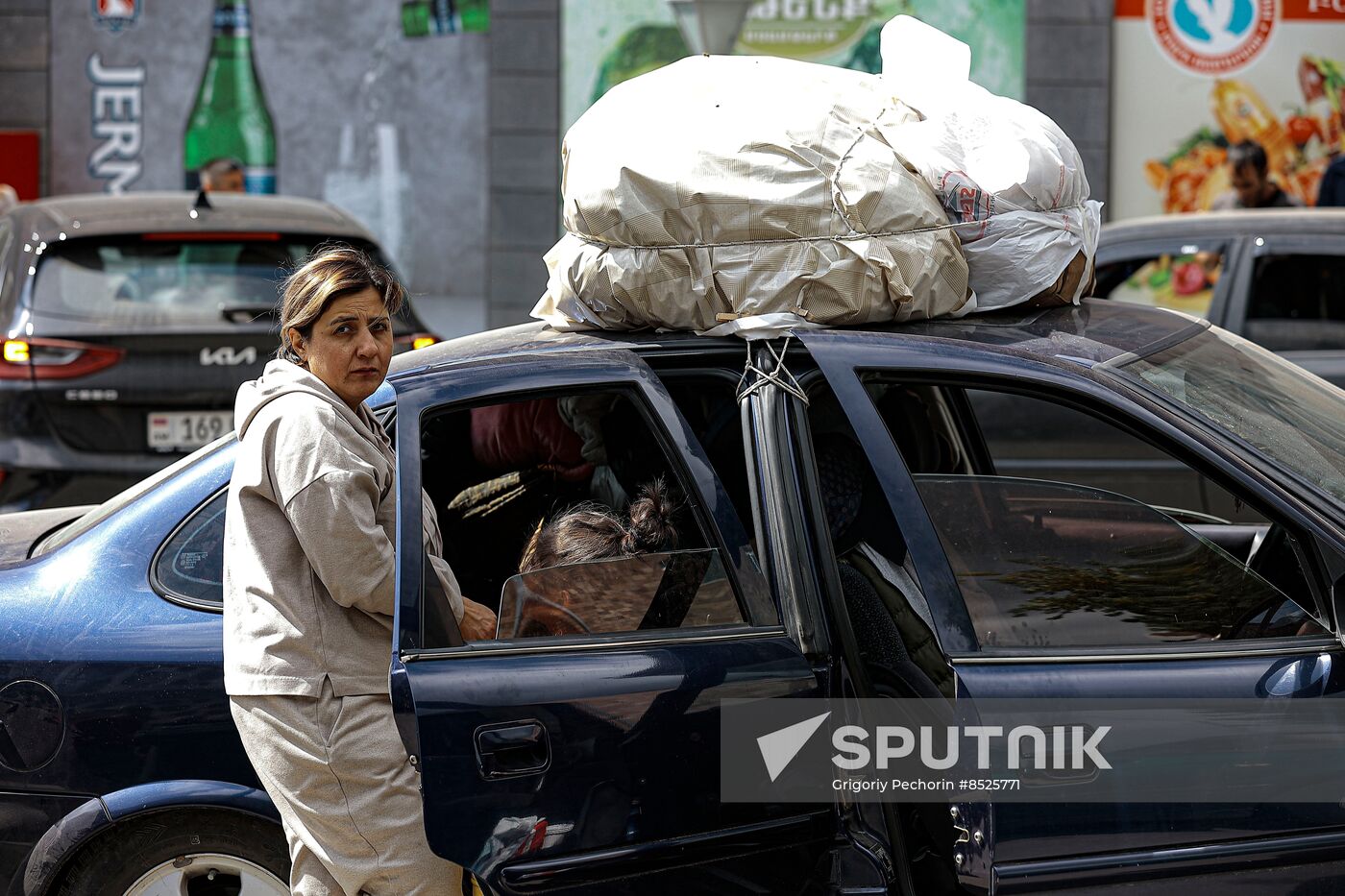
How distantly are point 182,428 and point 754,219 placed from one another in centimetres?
348

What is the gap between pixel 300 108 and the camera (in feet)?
41.1

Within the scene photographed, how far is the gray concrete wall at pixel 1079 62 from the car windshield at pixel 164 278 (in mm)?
7745

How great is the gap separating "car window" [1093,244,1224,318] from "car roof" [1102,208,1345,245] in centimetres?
9

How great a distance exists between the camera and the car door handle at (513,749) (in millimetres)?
2541

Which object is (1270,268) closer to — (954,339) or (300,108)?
(954,339)

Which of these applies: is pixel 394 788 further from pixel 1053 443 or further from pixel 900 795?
pixel 1053 443

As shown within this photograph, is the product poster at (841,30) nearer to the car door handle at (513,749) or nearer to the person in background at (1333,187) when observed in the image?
the person in background at (1333,187)

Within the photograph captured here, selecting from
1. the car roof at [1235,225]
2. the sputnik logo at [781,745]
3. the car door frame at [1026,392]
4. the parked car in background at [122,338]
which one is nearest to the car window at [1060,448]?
the car roof at [1235,225]

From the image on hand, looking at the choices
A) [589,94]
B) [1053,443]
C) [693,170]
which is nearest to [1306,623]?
[693,170]

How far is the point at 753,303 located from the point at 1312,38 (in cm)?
1056

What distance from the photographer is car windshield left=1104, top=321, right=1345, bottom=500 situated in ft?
9.11

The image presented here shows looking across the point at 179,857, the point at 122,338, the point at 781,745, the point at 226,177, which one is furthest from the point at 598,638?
the point at 226,177

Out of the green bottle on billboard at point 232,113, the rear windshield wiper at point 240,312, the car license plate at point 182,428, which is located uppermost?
the green bottle on billboard at point 232,113

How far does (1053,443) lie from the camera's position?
6703mm
